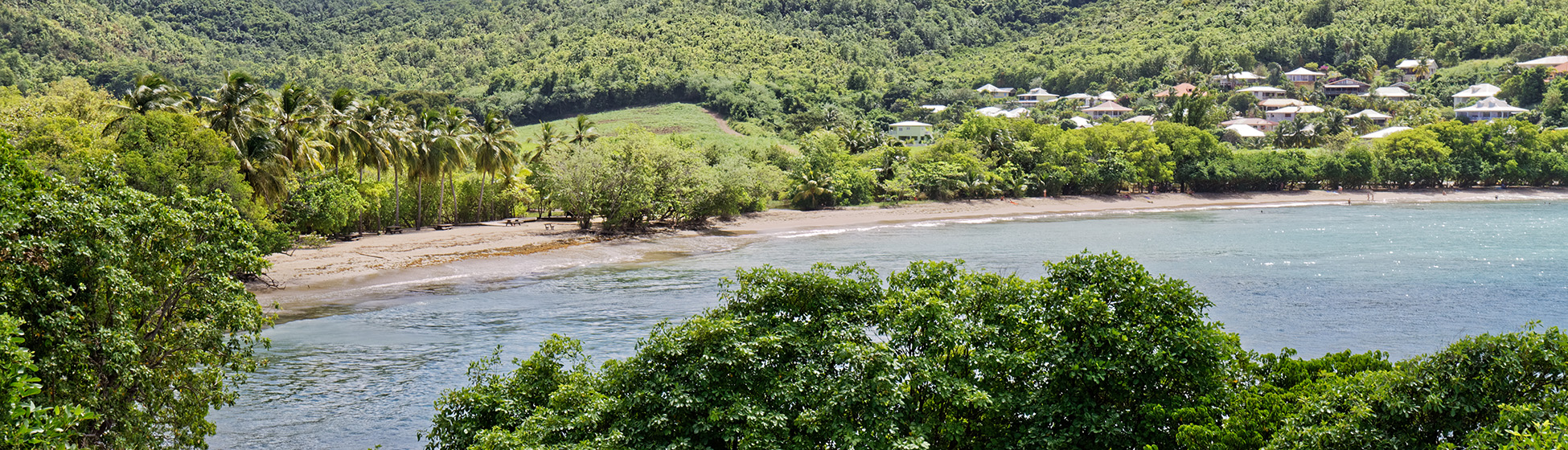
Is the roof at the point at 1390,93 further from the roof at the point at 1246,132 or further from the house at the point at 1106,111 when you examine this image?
the house at the point at 1106,111

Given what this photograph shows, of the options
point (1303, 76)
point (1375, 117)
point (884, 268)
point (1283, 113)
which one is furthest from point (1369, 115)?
point (884, 268)

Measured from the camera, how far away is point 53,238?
11.8 metres

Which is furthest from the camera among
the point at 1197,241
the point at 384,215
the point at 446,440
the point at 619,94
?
the point at 619,94

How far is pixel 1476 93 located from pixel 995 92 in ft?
190

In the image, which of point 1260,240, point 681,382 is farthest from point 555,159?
point 681,382

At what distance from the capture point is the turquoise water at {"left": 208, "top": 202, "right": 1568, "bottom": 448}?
22859mm

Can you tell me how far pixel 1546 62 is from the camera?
123 meters

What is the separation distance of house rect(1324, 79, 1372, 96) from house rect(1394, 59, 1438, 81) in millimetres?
7623

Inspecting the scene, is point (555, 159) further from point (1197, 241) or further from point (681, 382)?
point (681, 382)

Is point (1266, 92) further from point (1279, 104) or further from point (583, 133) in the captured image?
point (583, 133)

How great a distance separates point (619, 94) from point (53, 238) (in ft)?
364

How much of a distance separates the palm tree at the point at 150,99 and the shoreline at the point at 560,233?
21.0 ft

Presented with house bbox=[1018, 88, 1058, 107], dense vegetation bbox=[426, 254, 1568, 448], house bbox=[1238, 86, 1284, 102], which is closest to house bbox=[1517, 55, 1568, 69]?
Answer: house bbox=[1238, 86, 1284, 102]

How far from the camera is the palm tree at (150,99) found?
34.4 meters
